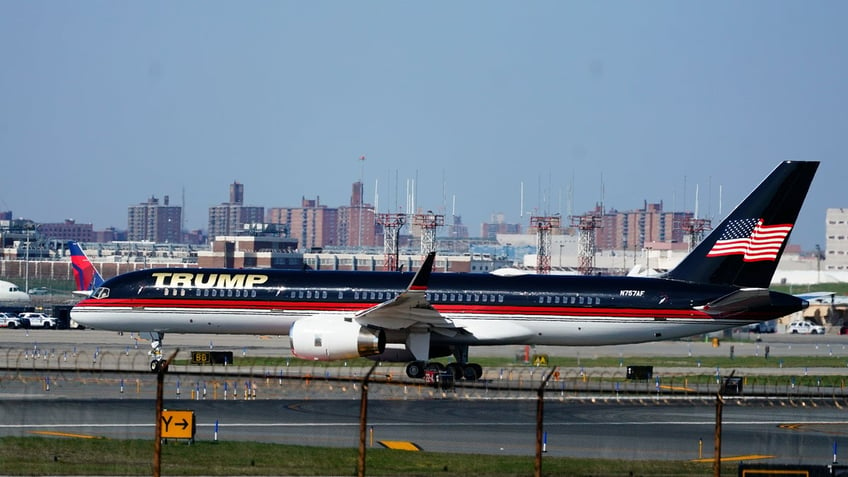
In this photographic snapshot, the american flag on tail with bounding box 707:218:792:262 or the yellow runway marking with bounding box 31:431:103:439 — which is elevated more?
the american flag on tail with bounding box 707:218:792:262

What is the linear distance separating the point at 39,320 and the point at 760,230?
62.3 metres

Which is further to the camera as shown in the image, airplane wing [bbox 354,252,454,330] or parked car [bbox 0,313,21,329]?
parked car [bbox 0,313,21,329]

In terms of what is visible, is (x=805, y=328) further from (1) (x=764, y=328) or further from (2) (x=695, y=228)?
(2) (x=695, y=228)

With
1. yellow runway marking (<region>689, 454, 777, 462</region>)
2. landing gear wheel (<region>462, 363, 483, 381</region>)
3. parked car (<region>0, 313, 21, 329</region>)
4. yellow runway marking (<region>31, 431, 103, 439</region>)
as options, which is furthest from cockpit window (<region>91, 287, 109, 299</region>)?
parked car (<region>0, 313, 21, 329</region>)

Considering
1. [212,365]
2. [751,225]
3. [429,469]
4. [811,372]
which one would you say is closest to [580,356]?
[811,372]

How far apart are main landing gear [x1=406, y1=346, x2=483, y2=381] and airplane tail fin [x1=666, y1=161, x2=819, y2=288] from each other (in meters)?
9.20

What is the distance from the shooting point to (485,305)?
151ft

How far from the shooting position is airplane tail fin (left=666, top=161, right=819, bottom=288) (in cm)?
4494

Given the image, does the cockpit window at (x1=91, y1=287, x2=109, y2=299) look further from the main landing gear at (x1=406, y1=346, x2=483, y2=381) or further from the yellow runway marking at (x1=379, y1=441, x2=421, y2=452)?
the yellow runway marking at (x1=379, y1=441, x2=421, y2=452)

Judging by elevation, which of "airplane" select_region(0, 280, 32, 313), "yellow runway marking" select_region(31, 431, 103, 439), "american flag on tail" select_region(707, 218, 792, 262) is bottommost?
"airplane" select_region(0, 280, 32, 313)

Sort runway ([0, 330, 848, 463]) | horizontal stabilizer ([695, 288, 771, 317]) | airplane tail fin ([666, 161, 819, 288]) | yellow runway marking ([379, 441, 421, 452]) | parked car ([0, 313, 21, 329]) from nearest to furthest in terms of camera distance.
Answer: yellow runway marking ([379, 441, 421, 452]) → runway ([0, 330, 848, 463]) → horizontal stabilizer ([695, 288, 771, 317]) → airplane tail fin ([666, 161, 819, 288]) → parked car ([0, 313, 21, 329])

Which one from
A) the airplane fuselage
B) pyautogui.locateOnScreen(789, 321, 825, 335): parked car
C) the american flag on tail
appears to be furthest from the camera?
pyautogui.locateOnScreen(789, 321, 825, 335): parked car

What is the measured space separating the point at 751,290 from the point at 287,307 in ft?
55.8

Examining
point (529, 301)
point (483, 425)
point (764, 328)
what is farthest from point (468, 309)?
point (764, 328)
